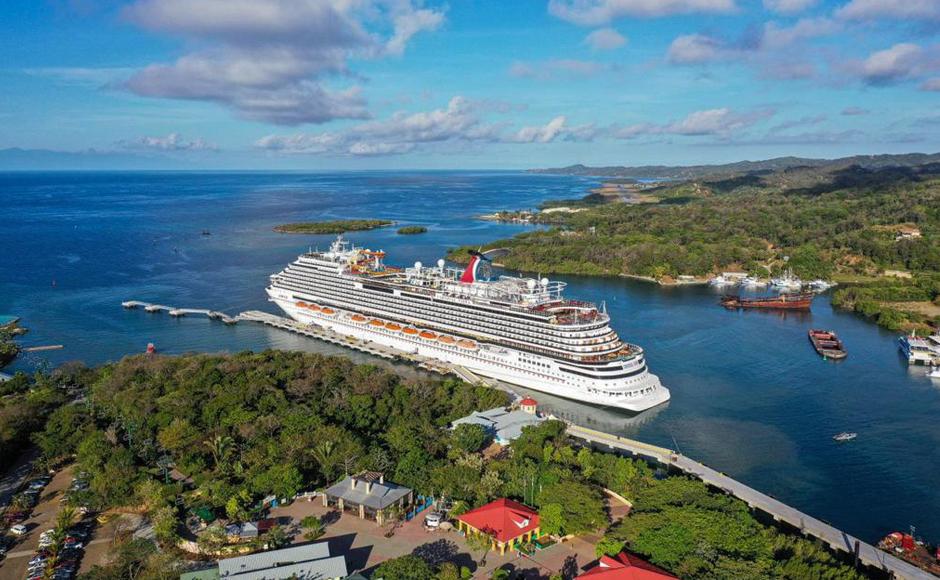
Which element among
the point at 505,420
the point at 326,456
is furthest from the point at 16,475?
the point at 505,420

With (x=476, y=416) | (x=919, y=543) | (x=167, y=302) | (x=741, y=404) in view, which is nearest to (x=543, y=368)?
(x=476, y=416)

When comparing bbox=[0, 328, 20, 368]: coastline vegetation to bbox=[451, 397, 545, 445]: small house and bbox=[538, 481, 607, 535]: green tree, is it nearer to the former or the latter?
bbox=[451, 397, 545, 445]: small house

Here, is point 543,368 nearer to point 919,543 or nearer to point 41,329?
point 919,543

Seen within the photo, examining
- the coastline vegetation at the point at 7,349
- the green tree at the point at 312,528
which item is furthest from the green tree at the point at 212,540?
the coastline vegetation at the point at 7,349

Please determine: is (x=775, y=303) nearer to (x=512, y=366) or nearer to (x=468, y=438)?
(x=512, y=366)

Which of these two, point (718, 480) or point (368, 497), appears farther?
point (718, 480)

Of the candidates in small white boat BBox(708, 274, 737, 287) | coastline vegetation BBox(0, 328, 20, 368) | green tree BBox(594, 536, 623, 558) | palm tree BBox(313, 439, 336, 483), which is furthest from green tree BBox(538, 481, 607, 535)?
small white boat BBox(708, 274, 737, 287)

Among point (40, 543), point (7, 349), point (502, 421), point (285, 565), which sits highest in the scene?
point (7, 349)

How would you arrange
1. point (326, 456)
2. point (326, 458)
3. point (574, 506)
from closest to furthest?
point (574, 506)
point (326, 458)
point (326, 456)
